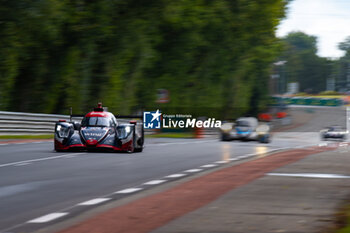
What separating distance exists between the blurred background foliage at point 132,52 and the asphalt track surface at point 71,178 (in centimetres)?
1345

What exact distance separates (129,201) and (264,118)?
5436 cm

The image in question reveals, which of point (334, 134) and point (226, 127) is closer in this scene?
point (226, 127)

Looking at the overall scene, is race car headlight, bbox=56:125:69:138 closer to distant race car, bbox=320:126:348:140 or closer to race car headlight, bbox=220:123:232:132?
race car headlight, bbox=220:123:232:132

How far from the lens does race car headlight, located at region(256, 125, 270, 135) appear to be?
3212 centimetres

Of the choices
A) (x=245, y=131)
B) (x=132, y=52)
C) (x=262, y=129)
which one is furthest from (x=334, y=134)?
(x=262, y=129)

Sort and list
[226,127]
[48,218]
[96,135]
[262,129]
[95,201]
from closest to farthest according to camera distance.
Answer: [48,218]
[95,201]
[96,135]
[262,129]
[226,127]

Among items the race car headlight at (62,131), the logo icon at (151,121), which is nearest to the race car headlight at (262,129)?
the logo icon at (151,121)

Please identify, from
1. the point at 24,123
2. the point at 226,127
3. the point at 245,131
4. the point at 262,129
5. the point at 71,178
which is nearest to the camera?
the point at 71,178

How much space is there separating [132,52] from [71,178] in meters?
30.5

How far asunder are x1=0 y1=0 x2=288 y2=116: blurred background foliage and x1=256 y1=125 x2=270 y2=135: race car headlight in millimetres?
9795

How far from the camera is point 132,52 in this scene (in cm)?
4206

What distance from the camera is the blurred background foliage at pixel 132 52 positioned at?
112ft

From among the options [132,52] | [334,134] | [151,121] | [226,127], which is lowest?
[334,134]

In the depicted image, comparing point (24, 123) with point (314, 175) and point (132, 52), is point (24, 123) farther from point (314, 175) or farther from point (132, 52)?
point (314, 175)
